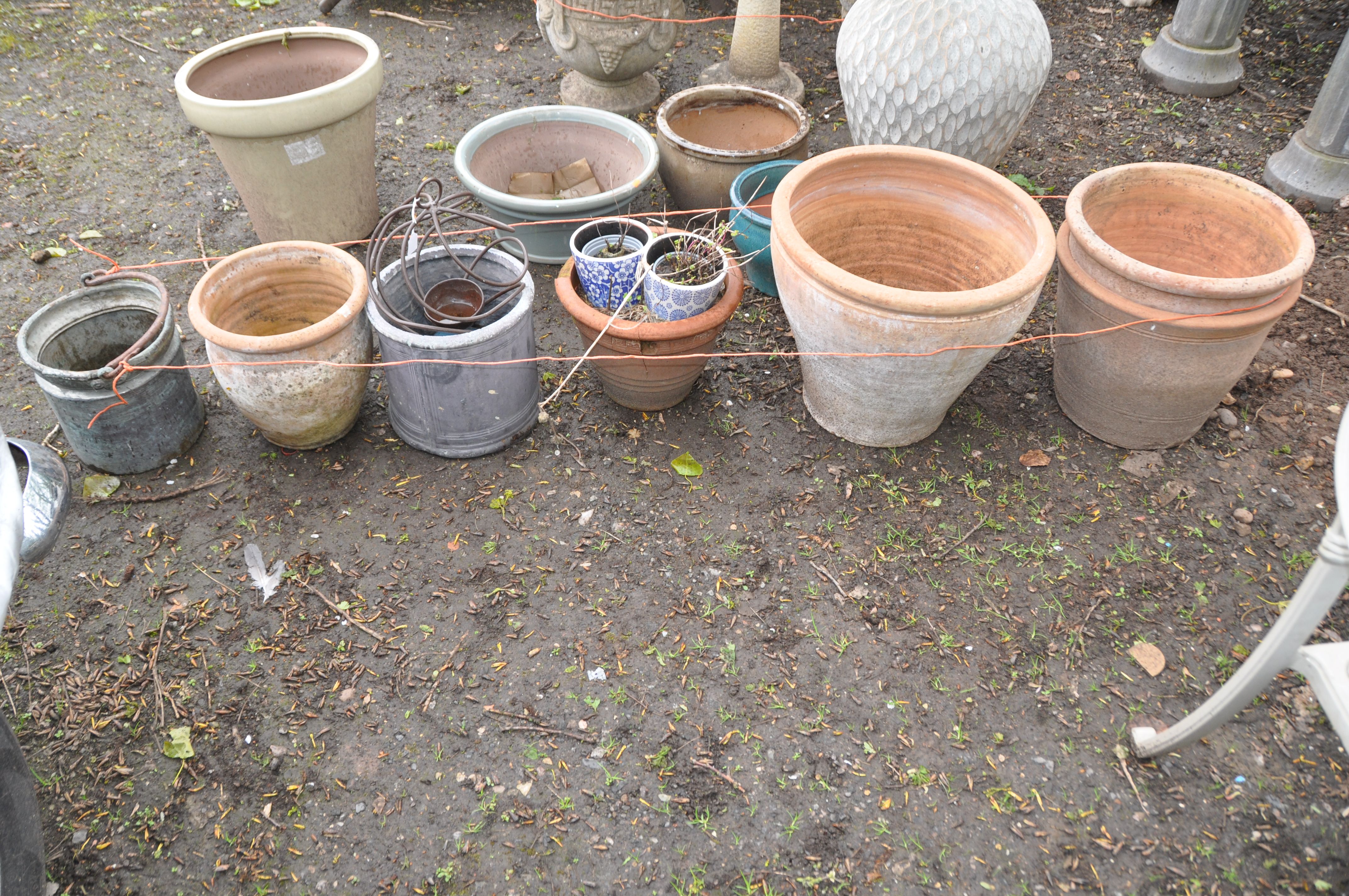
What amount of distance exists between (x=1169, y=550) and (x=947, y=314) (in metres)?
1.15

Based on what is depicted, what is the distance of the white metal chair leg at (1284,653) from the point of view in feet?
5.09

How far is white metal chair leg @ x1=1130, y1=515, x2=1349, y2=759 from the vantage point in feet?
5.09

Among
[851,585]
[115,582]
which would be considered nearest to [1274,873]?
[851,585]

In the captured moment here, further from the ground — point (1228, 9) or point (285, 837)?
point (1228, 9)

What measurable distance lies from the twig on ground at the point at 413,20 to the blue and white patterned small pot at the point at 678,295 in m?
3.47

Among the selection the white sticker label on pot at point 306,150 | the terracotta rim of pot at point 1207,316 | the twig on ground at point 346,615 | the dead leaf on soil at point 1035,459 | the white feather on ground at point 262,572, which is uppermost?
the terracotta rim of pot at point 1207,316

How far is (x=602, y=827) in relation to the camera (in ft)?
6.73

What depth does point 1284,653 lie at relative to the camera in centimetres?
170

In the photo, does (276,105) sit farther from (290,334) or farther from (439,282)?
(290,334)

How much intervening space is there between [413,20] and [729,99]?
269 cm

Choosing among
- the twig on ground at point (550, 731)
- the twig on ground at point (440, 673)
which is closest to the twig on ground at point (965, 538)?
the twig on ground at point (550, 731)

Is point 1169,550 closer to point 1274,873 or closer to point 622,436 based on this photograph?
point 1274,873

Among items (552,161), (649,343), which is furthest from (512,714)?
(552,161)

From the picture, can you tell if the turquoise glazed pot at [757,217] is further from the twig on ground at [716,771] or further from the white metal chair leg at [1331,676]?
the white metal chair leg at [1331,676]
